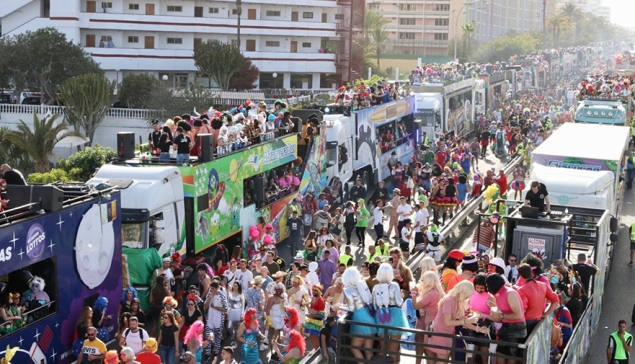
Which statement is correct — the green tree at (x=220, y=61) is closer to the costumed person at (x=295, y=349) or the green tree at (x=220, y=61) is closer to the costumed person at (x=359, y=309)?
the costumed person at (x=295, y=349)

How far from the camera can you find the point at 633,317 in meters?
17.2

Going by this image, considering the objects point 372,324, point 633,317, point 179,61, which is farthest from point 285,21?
point 372,324

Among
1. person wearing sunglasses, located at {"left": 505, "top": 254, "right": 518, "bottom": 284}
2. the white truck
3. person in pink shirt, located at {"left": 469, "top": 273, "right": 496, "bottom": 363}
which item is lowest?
person wearing sunglasses, located at {"left": 505, "top": 254, "right": 518, "bottom": 284}

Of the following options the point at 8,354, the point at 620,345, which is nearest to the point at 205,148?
the point at 8,354

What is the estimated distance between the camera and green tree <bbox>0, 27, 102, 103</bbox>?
→ 189ft

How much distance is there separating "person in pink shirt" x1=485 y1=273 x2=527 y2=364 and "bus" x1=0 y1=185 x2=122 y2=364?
19.8ft

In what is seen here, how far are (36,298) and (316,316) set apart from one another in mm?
4010

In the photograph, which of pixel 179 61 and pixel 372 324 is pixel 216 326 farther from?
pixel 179 61

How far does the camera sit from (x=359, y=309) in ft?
32.1

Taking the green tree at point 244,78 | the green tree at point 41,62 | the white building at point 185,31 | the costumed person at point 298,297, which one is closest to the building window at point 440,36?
the white building at point 185,31

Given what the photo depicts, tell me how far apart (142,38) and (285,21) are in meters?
12.6

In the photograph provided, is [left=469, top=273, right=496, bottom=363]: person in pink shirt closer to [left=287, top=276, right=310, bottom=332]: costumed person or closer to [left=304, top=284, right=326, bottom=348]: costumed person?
[left=304, top=284, right=326, bottom=348]: costumed person

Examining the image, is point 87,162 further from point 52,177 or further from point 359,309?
point 359,309

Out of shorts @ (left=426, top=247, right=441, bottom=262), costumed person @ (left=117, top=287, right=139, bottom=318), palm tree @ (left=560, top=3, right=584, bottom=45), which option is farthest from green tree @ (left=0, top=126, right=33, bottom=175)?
palm tree @ (left=560, top=3, right=584, bottom=45)
